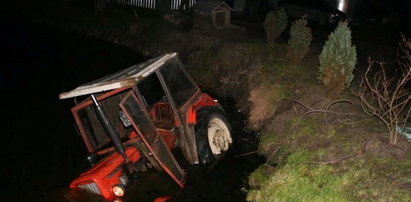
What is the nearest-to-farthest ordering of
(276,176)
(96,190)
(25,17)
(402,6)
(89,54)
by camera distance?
1. (96,190)
2. (276,176)
3. (89,54)
4. (402,6)
5. (25,17)

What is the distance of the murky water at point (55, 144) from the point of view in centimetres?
613

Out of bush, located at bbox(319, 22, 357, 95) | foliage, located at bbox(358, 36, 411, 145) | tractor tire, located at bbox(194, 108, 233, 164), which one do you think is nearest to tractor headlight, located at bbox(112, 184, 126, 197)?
tractor tire, located at bbox(194, 108, 233, 164)

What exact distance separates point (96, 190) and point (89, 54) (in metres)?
11.4

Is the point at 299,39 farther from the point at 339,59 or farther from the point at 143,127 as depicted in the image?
the point at 143,127

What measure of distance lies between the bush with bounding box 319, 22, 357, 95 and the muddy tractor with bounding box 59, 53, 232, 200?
2.57 m

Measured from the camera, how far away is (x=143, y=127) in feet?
17.5

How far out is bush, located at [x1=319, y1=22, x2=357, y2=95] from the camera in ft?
23.4

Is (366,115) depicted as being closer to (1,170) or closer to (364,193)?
(364,193)

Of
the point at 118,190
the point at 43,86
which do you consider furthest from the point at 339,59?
the point at 43,86

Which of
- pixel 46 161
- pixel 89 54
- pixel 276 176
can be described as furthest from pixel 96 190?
pixel 89 54

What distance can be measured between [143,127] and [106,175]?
102 centimetres

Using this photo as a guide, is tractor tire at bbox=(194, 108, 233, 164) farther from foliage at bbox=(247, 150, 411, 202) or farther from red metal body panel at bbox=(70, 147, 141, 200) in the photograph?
red metal body panel at bbox=(70, 147, 141, 200)

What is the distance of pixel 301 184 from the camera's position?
214 inches

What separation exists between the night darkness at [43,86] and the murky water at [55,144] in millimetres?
18
